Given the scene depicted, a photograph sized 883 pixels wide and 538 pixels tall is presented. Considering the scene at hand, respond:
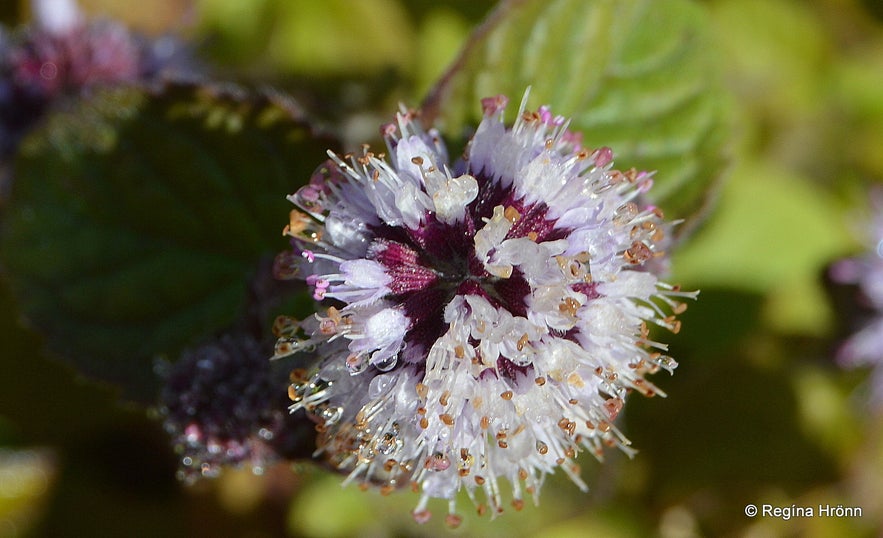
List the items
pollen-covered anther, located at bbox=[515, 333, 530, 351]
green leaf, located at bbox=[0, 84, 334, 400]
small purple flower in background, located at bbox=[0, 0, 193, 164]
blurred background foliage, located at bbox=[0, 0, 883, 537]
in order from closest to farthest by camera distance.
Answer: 1. pollen-covered anther, located at bbox=[515, 333, 530, 351]
2. green leaf, located at bbox=[0, 84, 334, 400]
3. small purple flower in background, located at bbox=[0, 0, 193, 164]
4. blurred background foliage, located at bbox=[0, 0, 883, 537]

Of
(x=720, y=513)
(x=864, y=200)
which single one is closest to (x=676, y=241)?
(x=720, y=513)

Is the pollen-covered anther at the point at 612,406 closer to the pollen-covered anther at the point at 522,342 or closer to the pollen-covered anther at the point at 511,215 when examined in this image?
the pollen-covered anther at the point at 522,342

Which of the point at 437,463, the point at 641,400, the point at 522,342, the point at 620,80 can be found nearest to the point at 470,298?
the point at 522,342

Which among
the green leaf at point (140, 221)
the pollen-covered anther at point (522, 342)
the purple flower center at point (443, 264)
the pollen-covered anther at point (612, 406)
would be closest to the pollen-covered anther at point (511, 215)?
the purple flower center at point (443, 264)

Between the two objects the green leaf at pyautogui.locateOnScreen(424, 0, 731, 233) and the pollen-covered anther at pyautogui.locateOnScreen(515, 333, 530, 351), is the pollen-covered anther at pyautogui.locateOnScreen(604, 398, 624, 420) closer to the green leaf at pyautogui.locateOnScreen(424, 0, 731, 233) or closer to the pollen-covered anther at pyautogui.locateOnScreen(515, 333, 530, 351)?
the pollen-covered anther at pyautogui.locateOnScreen(515, 333, 530, 351)

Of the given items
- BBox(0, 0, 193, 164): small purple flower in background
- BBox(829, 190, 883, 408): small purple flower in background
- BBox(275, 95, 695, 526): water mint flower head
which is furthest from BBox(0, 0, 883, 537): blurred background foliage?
BBox(275, 95, 695, 526): water mint flower head

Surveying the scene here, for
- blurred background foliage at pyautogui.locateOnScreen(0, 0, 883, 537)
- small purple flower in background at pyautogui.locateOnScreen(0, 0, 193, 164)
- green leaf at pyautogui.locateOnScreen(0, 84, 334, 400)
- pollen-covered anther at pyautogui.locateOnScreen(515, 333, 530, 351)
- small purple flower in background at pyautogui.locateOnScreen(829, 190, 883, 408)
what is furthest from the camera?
blurred background foliage at pyautogui.locateOnScreen(0, 0, 883, 537)

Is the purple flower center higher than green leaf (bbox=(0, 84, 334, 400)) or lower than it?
lower
